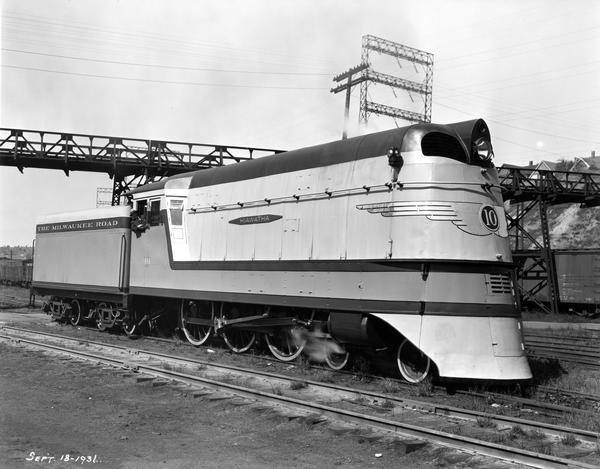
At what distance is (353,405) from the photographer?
7773 millimetres

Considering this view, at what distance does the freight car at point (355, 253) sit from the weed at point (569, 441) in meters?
2.02

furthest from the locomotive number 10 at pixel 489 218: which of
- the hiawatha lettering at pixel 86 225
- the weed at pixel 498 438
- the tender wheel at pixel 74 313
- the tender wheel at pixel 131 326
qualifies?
the tender wheel at pixel 74 313

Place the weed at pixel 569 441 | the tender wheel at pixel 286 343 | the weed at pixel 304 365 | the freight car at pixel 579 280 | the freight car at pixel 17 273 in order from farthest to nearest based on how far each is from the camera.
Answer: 1. the freight car at pixel 17 273
2. the freight car at pixel 579 280
3. the tender wheel at pixel 286 343
4. the weed at pixel 304 365
5. the weed at pixel 569 441

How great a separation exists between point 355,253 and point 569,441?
430 cm

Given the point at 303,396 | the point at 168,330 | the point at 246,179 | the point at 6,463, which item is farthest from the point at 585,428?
the point at 168,330

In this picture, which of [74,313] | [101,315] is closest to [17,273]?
[74,313]

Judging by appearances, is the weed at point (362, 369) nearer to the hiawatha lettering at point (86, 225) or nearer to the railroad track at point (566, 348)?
the railroad track at point (566, 348)

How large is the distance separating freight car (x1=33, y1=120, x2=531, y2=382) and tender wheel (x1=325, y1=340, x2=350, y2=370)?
25mm

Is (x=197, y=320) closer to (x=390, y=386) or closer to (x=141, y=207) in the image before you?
(x=141, y=207)

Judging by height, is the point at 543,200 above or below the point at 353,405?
above

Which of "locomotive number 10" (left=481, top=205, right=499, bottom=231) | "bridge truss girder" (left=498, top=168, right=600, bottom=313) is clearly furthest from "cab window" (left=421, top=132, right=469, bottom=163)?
"bridge truss girder" (left=498, top=168, right=600, bottom=313)

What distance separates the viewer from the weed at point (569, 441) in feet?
19.6

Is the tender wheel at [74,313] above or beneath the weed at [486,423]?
above

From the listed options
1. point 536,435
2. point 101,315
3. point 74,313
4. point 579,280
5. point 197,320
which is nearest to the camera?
point 536,435
